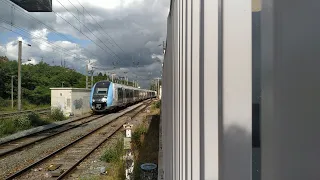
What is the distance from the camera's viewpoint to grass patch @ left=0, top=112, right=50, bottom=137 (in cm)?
1639

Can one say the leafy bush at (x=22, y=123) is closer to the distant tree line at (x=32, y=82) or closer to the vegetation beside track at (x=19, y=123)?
the vegetation beside track at (x=19, y=123)

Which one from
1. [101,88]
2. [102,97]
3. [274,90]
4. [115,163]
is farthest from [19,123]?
[274,90]

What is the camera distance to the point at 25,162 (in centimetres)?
975

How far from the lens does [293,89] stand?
379mm

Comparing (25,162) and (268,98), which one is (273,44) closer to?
(268,98)

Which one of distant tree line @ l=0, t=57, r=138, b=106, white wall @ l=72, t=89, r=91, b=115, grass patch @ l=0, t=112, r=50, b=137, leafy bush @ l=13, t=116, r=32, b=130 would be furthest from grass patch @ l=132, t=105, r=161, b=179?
distant tree line @ l=0, t=57, r=138, b=106

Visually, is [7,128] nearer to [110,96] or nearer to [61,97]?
[61,97]

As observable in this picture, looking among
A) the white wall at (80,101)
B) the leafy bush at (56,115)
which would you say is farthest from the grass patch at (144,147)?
the white wall at (80,101)

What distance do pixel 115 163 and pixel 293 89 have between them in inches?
372

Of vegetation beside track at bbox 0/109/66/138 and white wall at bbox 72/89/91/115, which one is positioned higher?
white wall at bbox 72/89/91/115

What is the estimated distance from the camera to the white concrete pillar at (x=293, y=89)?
352 mm

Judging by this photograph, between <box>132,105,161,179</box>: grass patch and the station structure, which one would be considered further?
<box>132,105,161,179</box>: grass patch

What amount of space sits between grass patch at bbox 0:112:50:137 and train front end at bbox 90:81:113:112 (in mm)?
5932

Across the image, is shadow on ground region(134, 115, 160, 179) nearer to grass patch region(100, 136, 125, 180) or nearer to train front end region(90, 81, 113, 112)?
grass patch region(100, 136, 125, 180)
